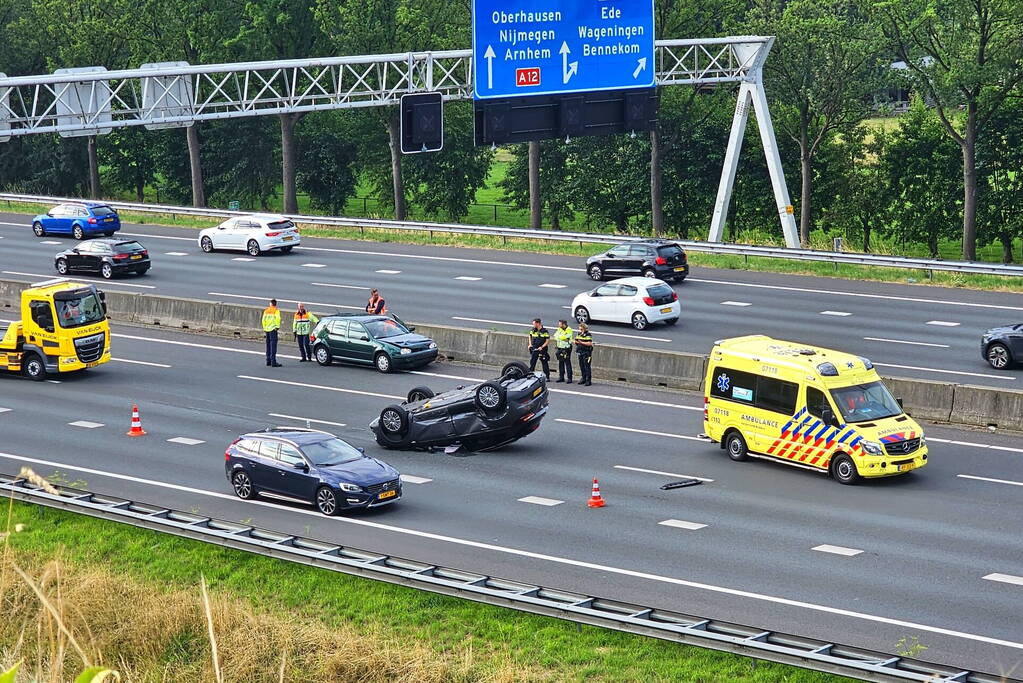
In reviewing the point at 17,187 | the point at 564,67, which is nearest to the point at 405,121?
the point at 564,67

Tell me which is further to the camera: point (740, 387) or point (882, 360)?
point (882, 360)

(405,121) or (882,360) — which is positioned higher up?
(405,121)

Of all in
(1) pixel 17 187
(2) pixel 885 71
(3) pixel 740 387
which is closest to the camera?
(3) pixel 740 387

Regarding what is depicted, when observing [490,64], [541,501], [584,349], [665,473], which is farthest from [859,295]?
[541,501]

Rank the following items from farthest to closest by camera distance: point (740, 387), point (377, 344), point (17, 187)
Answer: point (17, 187) < point (377, 344) < point (740, 387)

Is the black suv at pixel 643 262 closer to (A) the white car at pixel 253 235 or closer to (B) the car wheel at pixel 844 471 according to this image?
(A) the white car at pixel 253 235

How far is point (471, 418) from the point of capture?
88.7 ft

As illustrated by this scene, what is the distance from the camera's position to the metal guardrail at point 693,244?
45688mm

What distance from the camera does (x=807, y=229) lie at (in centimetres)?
6681

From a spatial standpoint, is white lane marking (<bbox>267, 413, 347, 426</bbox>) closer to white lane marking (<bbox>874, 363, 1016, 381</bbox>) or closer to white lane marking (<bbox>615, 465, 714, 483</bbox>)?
white lane marking (<bbox>615, 465, 714, 483</bbox>)

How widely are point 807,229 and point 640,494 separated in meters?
44.9

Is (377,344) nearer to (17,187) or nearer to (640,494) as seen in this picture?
(640,494)

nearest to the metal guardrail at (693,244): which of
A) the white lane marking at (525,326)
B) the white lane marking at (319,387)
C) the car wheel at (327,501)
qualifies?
the white lane marking at (525,326)

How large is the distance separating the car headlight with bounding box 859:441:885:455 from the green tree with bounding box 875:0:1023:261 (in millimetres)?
34229
